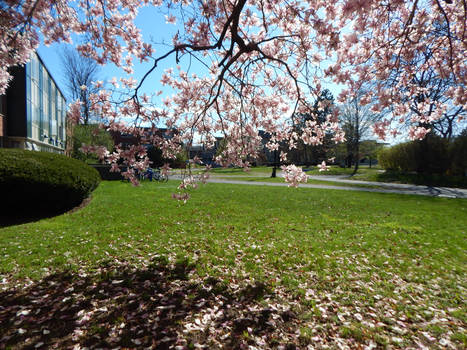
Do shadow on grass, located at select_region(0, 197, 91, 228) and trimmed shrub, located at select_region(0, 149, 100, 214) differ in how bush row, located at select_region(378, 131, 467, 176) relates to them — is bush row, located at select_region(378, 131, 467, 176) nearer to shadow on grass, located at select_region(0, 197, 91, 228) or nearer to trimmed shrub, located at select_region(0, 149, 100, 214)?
trimmed shrub, located at select_region(0, 149, 100, 214)

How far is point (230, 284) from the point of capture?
398 cm

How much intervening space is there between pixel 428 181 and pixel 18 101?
35.0 metres

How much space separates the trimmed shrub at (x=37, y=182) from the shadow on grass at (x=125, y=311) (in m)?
4.98

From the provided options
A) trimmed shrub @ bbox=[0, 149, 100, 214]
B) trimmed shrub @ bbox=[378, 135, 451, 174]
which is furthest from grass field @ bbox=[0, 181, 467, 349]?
trimmed shrub @ bbox=[378, 135, 451, 174]

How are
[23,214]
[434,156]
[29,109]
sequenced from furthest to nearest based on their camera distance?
[434,156]
[29,109]
[23,214]

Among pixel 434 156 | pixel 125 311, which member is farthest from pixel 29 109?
pixel 434 156

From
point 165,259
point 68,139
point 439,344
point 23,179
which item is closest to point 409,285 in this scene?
point 439,344

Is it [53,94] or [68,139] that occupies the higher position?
[53,94]

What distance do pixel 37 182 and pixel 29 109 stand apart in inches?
654

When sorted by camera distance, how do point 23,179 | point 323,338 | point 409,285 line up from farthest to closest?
point 23,179, point 409,285, point 323,338

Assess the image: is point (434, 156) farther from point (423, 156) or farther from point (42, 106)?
point (42, 106)

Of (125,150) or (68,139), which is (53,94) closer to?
(68,139)

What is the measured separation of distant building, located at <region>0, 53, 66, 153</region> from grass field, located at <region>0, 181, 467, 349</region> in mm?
16035

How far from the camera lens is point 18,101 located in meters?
18.5
